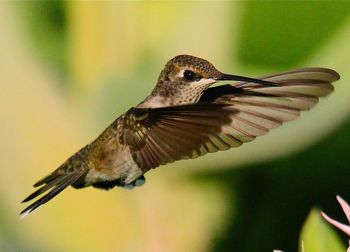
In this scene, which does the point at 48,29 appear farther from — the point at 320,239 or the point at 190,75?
the point at 320,239

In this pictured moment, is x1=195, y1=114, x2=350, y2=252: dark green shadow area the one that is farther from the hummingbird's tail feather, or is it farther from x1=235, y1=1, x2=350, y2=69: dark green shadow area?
the hummingbird's tail feather

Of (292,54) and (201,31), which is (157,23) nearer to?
(201,31)

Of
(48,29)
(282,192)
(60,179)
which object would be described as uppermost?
(48,29)

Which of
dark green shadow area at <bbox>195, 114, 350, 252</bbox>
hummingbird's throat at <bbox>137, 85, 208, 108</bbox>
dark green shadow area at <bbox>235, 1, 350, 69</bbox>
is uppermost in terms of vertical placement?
hummingbird's throat at <bbox>137, 85, 208, 108</bbox>

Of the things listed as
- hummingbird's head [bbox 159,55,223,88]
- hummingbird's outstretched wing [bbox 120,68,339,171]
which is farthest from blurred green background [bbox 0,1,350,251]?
hummingbird's head [bbox 159,55,223,88]

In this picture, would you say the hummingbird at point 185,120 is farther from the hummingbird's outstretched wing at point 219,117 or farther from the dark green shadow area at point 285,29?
the dark green shadow area at point 285,29

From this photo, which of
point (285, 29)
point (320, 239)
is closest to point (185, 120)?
point (320, 239)
